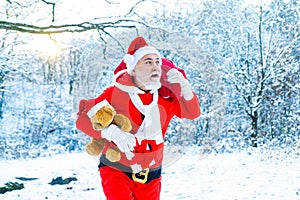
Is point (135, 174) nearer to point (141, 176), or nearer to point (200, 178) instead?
point (141, 176)

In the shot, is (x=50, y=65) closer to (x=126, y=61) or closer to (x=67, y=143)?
(x=67, y=143)

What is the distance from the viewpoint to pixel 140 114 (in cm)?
236

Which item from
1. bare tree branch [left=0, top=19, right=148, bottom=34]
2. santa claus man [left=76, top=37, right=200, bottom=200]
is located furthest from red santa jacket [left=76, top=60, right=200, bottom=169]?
bare tree branch [left=0, top=19, right=148, bottom=34]

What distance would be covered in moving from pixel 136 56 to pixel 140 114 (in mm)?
385

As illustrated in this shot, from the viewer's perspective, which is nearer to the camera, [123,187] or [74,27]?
[123,187]

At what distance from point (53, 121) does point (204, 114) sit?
254 inches

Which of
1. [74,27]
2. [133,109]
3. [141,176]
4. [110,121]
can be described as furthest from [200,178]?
[110,121]

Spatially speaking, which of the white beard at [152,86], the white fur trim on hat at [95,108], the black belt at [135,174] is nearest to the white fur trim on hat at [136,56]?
the white beard at [152,86]

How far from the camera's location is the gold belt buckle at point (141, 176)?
232 centimetres

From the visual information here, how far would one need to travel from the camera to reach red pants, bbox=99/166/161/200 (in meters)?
2.22

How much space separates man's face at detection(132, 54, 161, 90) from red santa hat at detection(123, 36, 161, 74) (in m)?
0.03

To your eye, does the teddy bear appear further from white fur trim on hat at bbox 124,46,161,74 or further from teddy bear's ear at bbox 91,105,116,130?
white fur trim on hat at bbox 124,46,161,74

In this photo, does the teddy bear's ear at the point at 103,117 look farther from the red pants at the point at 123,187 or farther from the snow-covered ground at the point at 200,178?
the snow-covered ground at the point at 200,178

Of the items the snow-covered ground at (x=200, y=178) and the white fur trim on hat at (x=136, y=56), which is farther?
the snow-covered ground at (x=200, y=178)
